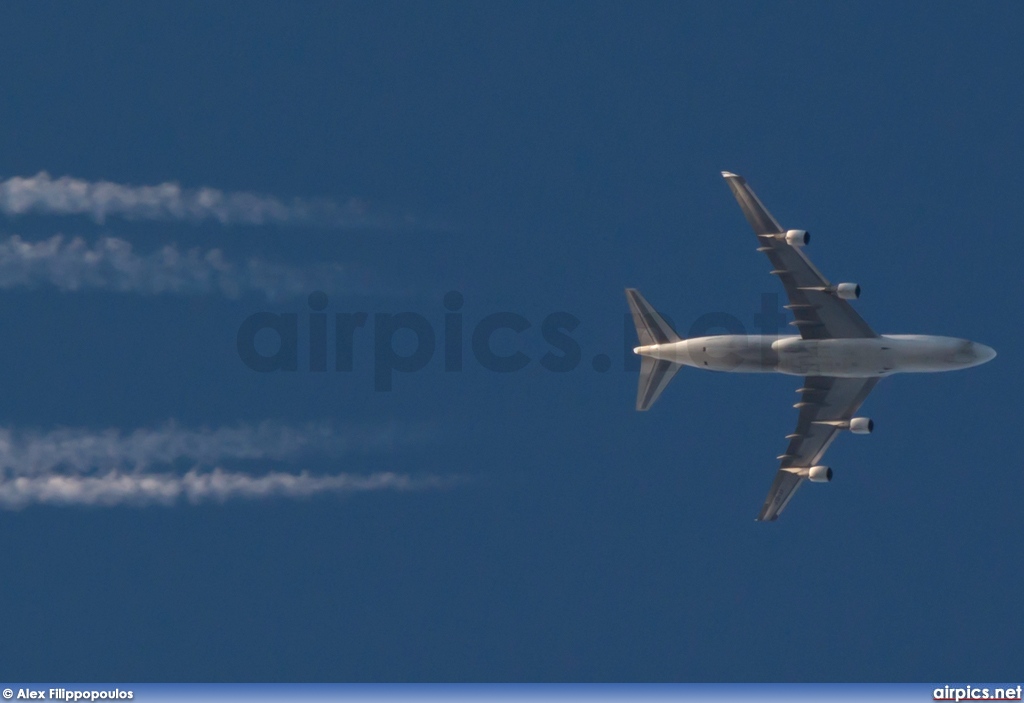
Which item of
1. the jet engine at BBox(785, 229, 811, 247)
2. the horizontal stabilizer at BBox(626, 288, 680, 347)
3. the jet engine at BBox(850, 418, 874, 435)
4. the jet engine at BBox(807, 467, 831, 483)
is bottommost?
the jet engine at BBox(807, 467, 831, 483)

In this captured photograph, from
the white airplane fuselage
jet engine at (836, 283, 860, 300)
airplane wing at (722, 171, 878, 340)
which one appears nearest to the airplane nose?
the white airplane fuselage

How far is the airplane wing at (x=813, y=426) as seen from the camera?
3536 inches

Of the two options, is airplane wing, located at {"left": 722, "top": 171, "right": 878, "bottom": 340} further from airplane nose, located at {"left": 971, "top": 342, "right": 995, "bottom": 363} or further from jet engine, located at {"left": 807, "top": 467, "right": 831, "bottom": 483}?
jet engine, located at {"left": 807, "top": 467, "right": 831, "bottom": 483}

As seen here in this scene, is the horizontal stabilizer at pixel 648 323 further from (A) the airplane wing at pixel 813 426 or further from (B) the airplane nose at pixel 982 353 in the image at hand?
(B) the airplane nose at pixel 982 353

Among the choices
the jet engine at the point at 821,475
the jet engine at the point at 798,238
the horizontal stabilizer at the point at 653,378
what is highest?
the jet engine at the point at 798,238

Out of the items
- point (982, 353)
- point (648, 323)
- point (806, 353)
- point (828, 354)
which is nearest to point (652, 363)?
point (648, 323)

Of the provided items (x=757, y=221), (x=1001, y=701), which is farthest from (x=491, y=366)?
(x=1001, y=701)

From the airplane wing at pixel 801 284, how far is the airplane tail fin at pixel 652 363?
Answer: 25.8ft

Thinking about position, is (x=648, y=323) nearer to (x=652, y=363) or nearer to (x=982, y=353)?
(x=652, y=363)

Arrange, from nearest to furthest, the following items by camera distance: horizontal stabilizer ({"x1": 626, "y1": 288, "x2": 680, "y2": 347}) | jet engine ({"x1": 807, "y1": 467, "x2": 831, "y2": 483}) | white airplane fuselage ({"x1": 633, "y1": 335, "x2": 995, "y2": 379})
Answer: white airplane fuselage ({"x1": 633, "y1": 335, "x2": 995, "y2": 379}) < jet engine ({"x1": 807, "y1": 467, "x2": 831, "y2": 483}) < horizontal stabilizer ({"x1": 626, "y1": 288, "x2": 680, "y2": 347})

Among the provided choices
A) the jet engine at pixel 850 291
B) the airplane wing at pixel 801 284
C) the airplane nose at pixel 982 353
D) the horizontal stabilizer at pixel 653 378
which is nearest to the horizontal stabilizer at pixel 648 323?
the horizontal stabilizer at pixel 653 378

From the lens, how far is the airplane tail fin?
9062 centimetres

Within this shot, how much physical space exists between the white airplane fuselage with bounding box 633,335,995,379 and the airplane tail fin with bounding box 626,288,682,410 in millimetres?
1288

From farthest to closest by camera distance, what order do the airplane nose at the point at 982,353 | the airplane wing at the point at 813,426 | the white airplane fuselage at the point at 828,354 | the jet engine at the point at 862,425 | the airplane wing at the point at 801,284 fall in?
the airplane wing at the point at 813,426 < the jet engine at the point at 862,425 < the airplane wing at the point at 801,284 < the white airplane fuselage at the point at 828,354 < the airplane nose at the point at 982,353
